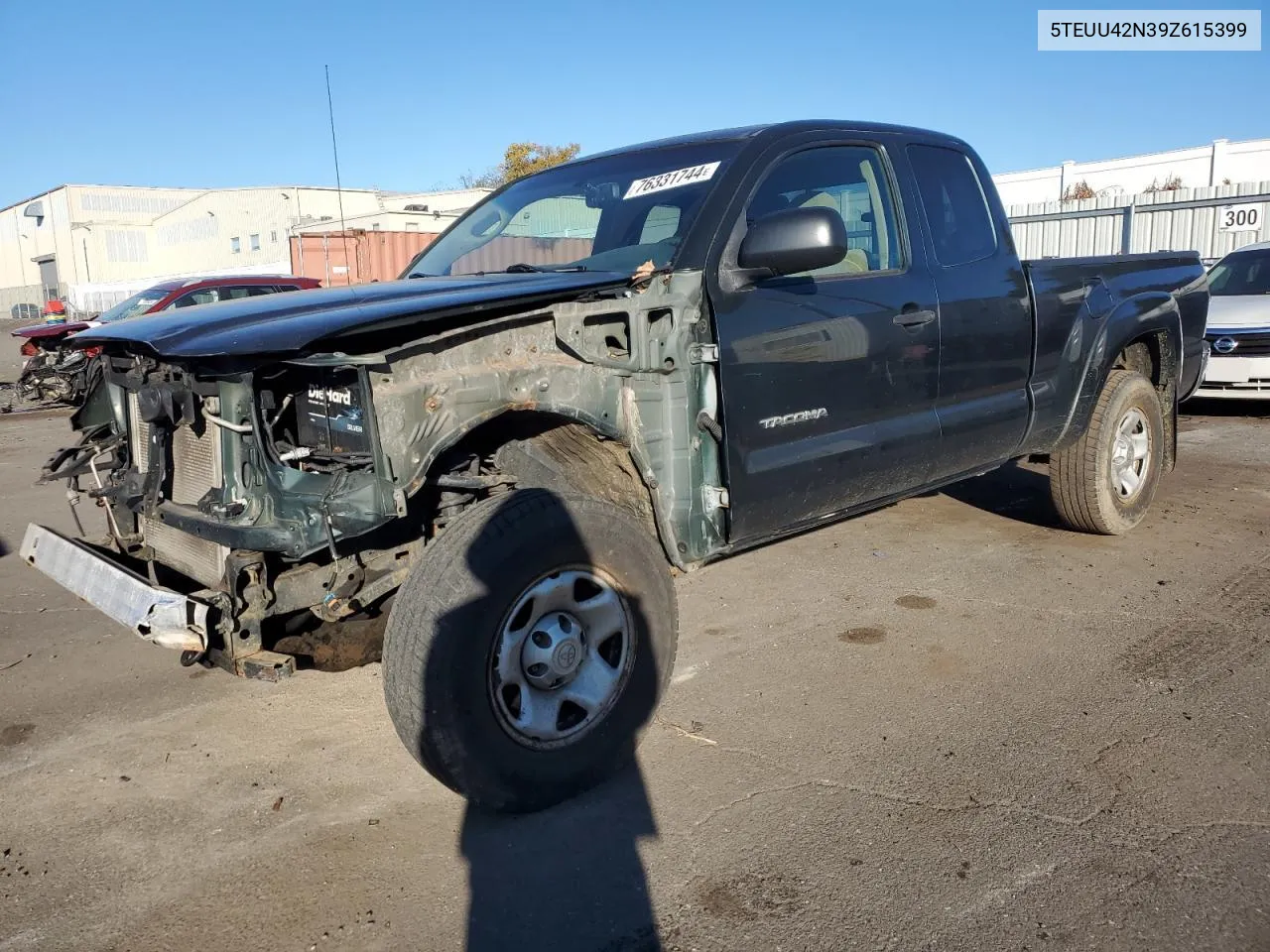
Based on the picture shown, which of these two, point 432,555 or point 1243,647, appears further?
point 1243,647

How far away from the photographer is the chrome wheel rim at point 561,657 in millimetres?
2752

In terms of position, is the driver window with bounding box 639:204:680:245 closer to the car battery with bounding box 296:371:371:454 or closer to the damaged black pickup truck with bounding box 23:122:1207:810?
the damaged black pickup truck with bounding box 23:122:1207:810

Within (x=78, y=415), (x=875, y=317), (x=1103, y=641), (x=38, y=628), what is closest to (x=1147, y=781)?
(x=1103, y=641)

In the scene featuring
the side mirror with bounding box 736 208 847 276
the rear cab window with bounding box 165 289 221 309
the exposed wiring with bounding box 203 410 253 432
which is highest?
the rear cab window with bounding box 165 289 221 309

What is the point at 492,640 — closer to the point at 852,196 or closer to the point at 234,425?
the point at 234,425

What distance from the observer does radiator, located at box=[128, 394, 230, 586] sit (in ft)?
9.37

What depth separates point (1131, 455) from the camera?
18.1ft

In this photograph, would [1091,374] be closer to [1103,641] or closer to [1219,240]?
[1103,641]

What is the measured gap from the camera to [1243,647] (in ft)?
12.9

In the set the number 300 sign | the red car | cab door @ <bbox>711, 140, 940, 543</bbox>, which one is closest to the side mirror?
cab door @ <bbox>711, 140, 940, 543</bbox>

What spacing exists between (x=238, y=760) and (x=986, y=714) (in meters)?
2.57

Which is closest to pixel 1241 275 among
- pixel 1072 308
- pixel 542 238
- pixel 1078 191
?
pixel 1072 308

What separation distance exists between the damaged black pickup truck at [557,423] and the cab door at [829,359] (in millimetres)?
13

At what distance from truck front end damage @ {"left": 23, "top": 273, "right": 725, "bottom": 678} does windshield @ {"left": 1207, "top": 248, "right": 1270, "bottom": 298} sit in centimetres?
920
